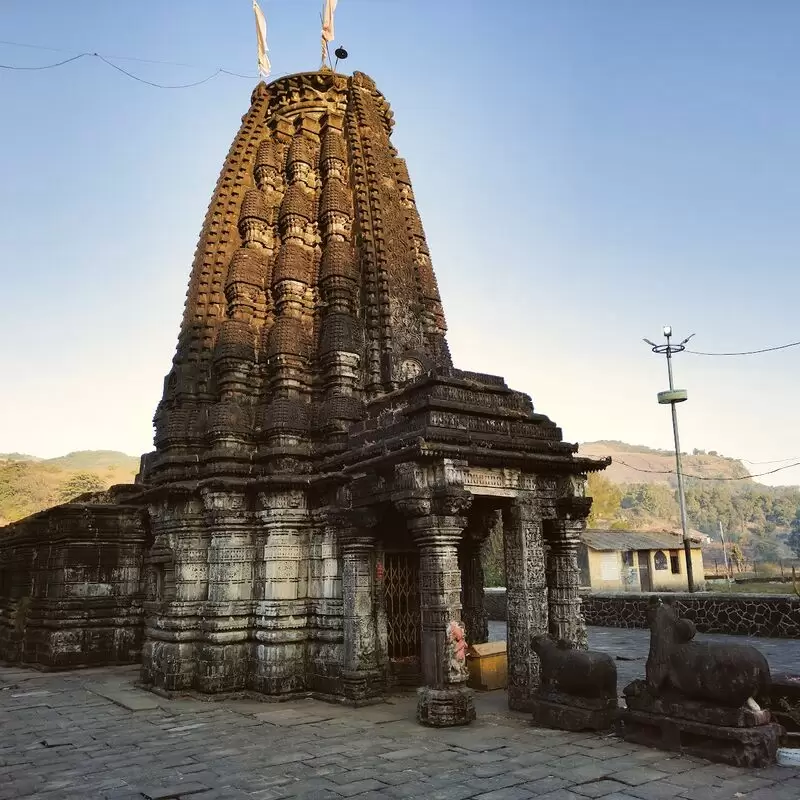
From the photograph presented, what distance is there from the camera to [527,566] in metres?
10.1

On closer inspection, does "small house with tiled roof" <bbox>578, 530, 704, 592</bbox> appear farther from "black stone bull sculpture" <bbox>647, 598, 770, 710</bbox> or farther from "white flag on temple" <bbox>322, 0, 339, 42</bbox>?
"black stone bull sculpture" <bbox>647, 598, 770, 710</bbox>

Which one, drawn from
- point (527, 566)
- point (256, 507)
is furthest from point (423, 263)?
point (527, 566)

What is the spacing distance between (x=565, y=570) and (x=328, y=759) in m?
5.13

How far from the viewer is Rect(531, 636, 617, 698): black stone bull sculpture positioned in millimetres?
8539

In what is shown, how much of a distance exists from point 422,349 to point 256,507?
16.3 ft

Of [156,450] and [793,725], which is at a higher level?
[156,450]

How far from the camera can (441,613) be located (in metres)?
9.10

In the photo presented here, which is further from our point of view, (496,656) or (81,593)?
(81,593)

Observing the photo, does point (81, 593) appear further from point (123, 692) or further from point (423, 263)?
point (423, 263)

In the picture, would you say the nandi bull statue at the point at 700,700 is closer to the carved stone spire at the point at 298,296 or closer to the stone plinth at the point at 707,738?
the stone plinth at the point at 707,738

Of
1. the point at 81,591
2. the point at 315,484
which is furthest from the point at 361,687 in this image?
the point at 81,591

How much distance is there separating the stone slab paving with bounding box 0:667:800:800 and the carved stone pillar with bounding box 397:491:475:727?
0.30 m

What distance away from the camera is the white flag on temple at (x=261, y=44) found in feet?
58.5

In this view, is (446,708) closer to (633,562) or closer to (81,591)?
(81,591)
